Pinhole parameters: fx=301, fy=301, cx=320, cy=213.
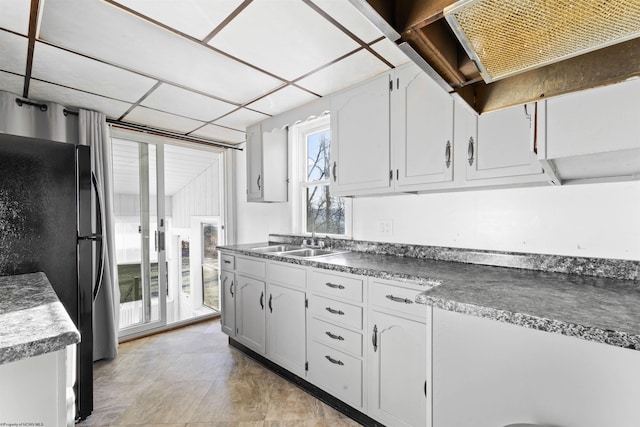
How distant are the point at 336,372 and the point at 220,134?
110 inches

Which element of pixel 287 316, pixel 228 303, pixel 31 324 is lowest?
pixel 228 303

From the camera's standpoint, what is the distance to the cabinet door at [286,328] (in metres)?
2.13

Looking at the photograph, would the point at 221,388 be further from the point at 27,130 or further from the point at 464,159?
the point at 27,130

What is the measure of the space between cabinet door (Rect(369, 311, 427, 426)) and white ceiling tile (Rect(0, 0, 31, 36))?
7.45ft

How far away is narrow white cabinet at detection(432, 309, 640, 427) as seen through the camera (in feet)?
2.58

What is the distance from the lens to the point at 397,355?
1.60 m

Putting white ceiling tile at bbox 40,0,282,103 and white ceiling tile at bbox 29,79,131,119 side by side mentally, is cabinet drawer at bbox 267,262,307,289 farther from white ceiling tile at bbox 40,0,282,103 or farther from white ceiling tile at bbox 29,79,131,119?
white ceiling tile at bbox 29,79,131,119

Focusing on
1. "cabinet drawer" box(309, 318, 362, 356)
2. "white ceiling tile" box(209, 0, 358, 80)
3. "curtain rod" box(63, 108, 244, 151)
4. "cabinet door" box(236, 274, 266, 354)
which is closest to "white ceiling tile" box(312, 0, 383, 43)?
"white ceiling tile" box(209, 0, 358, 80)

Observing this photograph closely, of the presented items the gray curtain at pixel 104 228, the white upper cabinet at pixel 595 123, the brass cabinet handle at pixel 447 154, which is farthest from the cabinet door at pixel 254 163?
the white upper cabinet at pixel 595 123

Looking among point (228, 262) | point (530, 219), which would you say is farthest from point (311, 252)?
point (530, 219)

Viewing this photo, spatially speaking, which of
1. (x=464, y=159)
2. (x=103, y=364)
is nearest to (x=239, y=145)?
(x=103, y=364)

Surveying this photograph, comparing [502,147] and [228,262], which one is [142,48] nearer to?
[228,262]

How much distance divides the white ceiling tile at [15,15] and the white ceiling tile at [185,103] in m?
0.79

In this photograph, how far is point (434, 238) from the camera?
2062 mm
